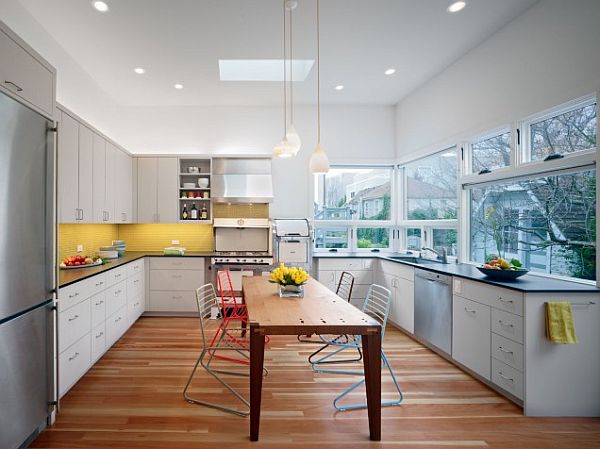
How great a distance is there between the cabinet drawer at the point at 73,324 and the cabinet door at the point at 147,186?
2320 millimetres

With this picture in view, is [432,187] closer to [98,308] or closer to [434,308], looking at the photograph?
[434,308]

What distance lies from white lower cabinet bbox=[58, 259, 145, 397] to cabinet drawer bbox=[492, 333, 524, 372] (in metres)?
3.34

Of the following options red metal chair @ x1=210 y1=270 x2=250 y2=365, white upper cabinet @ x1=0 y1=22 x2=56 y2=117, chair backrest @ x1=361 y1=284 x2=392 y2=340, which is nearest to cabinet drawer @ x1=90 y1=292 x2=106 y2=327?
red metal chair @ x1=210 y1=270 x2=250 y2=365

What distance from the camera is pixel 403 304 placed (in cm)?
426

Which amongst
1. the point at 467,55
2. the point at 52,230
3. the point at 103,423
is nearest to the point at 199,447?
the point at 103,423

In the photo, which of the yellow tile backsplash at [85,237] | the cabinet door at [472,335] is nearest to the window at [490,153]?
the cabinet door at [472,335]

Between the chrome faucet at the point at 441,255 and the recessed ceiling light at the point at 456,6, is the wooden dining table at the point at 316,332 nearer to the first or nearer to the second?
the chrome faucet at the point at 441,255

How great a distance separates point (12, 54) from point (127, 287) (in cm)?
289

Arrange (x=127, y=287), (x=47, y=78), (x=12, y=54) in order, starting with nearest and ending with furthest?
(x=12, y=54) < (x=47, y=78) < (x=127, y=287)

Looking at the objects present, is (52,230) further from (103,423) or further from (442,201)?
(442,201)

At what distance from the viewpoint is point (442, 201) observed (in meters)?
4.54

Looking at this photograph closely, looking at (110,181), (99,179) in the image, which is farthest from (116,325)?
(110,181)

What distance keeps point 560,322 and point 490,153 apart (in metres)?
2.00

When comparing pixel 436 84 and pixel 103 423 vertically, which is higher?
pixel 436 84
